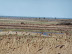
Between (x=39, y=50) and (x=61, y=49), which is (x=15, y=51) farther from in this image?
(x=61, y=49)

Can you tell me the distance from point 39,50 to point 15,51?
2390mm

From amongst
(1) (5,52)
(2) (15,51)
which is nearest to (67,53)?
(2) (15,51)

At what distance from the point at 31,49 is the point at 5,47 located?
111 inches

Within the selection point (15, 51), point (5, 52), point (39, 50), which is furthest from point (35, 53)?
point (5, 52)

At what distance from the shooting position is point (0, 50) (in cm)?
1408

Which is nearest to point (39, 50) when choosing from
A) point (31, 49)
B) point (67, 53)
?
point (31, 49)

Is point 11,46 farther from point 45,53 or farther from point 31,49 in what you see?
point 45,53

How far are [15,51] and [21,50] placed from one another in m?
0.64

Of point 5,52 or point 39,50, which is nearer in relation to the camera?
point 5,52

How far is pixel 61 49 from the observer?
14852mm

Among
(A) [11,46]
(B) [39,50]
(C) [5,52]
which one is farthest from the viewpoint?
(A) [11,46]

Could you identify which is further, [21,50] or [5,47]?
[5,47]

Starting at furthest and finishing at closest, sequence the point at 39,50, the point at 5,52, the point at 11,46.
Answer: the point at 11,46 → the point at 39,50 → the point at 5,52

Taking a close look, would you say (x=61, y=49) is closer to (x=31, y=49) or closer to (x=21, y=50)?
(x=31, y=49)
